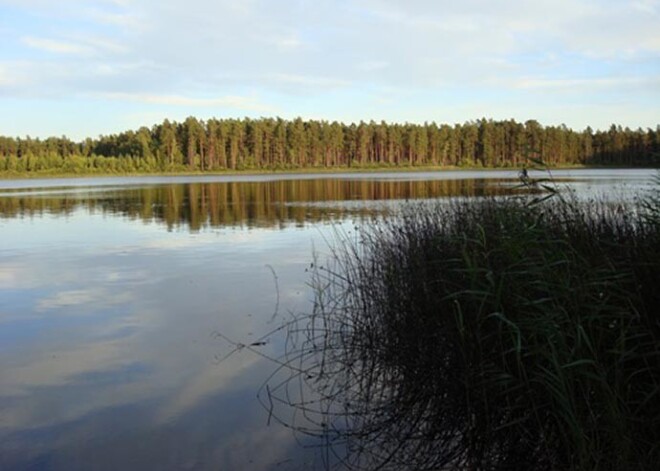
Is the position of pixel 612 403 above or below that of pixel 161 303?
above

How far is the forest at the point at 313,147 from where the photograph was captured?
9031 centimetres

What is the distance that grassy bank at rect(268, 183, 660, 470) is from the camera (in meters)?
3.48

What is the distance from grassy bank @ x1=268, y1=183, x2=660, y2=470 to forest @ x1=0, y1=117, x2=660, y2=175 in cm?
8812

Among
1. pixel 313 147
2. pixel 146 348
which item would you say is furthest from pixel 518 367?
pixel 313 147

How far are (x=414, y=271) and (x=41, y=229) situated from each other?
1632cm

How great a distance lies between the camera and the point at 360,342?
20.5 ft

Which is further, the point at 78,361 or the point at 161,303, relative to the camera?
the point at 161,303

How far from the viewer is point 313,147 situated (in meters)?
101

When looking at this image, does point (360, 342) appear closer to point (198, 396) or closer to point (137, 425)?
point (198, 396)

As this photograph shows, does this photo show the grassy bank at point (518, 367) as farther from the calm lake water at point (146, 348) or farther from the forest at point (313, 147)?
the forest at point (313, 147)

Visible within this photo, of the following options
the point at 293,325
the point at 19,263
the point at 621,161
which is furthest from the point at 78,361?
the point at 621,161

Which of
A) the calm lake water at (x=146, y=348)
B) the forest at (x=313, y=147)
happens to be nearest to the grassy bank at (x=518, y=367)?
the calm lake water at (x=146, y=348)

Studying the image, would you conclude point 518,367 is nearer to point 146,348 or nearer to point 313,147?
point 146,348

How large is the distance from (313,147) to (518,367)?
98.6m
